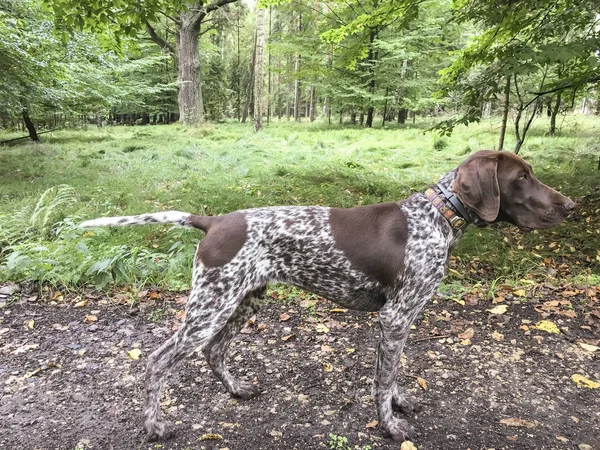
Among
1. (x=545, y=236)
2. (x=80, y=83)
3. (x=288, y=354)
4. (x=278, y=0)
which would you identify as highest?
(x=278, y=0)

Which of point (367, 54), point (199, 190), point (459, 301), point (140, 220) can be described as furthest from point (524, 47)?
point (140, 220)

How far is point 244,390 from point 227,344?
0.38m

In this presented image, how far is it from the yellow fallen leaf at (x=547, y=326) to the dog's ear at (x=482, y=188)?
2.16 m

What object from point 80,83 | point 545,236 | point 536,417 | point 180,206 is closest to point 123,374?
point 536,417

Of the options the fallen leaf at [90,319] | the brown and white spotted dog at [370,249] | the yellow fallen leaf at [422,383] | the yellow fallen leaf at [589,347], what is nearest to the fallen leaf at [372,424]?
the brown and white spotted dog at [370,249]

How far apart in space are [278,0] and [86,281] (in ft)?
22.3

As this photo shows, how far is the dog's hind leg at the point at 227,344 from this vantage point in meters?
3.26

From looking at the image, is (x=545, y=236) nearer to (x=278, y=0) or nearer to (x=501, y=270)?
(x=501, y=270)

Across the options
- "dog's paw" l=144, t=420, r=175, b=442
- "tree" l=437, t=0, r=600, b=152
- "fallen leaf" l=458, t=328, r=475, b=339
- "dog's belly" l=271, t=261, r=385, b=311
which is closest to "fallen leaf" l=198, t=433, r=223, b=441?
"dog's paw" l=144, t=420, r=175, b=442

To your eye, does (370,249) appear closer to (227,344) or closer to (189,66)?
(227,344)

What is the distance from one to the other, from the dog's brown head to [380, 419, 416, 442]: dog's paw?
1.53 m

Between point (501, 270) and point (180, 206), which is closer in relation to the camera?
point (501, 270)

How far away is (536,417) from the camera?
9.94ft

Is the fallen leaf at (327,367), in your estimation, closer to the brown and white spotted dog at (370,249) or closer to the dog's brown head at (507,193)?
the brown and white spotted dog at (370,249)
